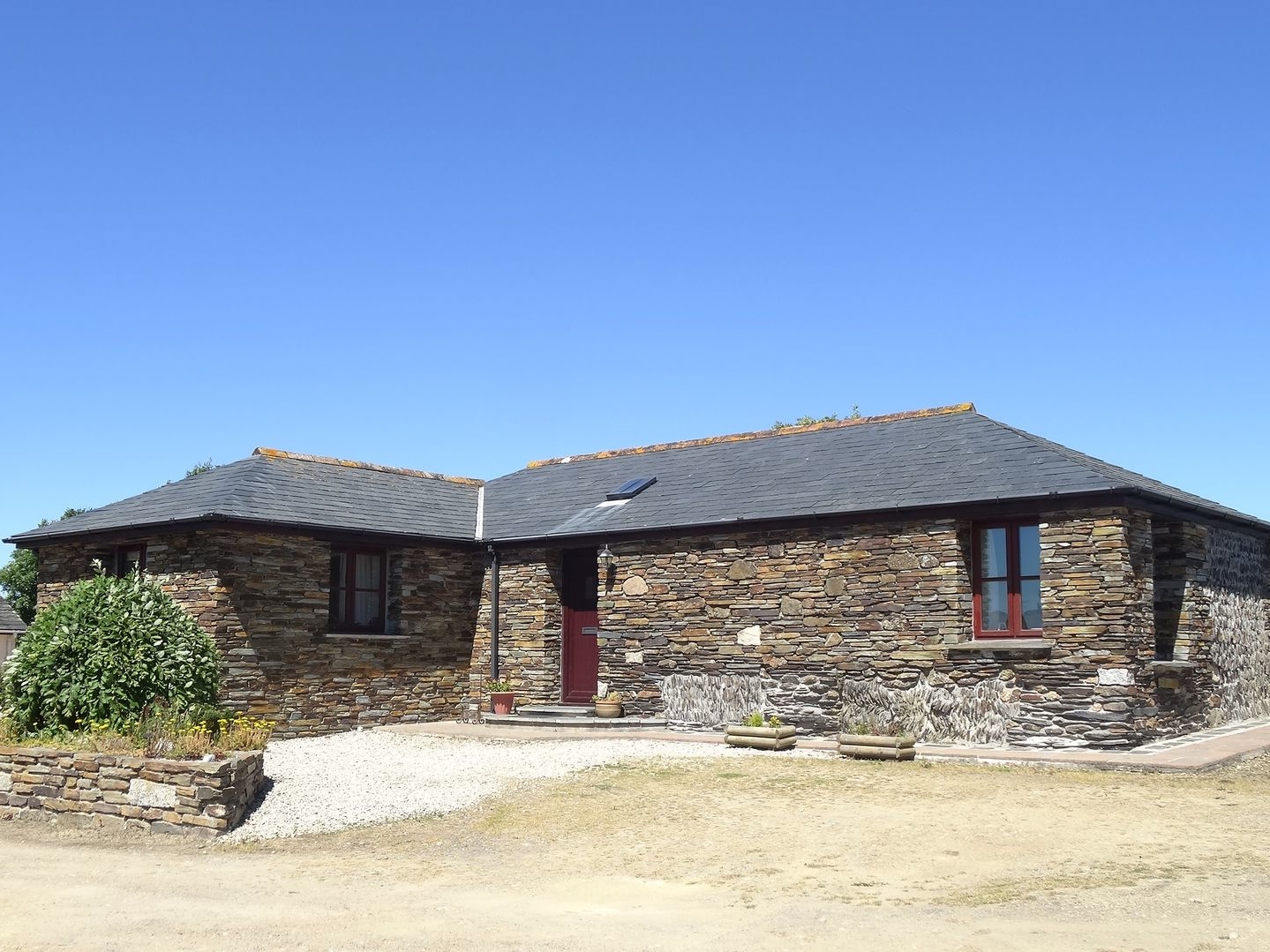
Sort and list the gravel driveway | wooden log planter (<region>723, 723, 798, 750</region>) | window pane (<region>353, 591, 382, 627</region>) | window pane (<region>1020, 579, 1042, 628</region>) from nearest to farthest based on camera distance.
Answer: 1. the gravel driveway
2. wooden log planter (<region>723, 723, 798, 750</region>)
3. window pane (<region>1020, 579, 1042, 628</region>)
4. window pane (<region>353, 591, 382, 627</region>)

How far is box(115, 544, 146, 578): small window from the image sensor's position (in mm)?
17984

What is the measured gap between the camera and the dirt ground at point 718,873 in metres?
6.92

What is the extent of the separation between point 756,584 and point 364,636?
20.2 ft

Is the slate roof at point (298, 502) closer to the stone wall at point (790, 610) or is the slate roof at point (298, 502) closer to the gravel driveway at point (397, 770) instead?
the gravel driveway at point (397, 770)

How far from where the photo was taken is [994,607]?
15242 mm

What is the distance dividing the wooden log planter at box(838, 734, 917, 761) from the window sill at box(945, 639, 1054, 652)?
5.18 ft

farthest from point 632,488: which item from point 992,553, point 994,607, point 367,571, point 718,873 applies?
point 718,873

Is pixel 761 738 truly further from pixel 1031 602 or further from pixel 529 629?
pixel 529 629

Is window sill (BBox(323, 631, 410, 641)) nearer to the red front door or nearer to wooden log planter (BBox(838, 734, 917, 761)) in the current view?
the red front door

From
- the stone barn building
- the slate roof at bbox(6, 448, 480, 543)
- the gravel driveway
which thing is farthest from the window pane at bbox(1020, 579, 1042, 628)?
the slate roof at bbox(6, 448, 480, 543)

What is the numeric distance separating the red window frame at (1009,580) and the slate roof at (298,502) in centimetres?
845

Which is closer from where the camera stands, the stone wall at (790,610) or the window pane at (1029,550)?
the window pane at (1029,550)

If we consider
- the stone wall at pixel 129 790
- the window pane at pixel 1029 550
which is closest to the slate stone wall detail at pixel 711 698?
the window pane at pixel 1029 550

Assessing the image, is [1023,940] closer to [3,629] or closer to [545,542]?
[545,542]
